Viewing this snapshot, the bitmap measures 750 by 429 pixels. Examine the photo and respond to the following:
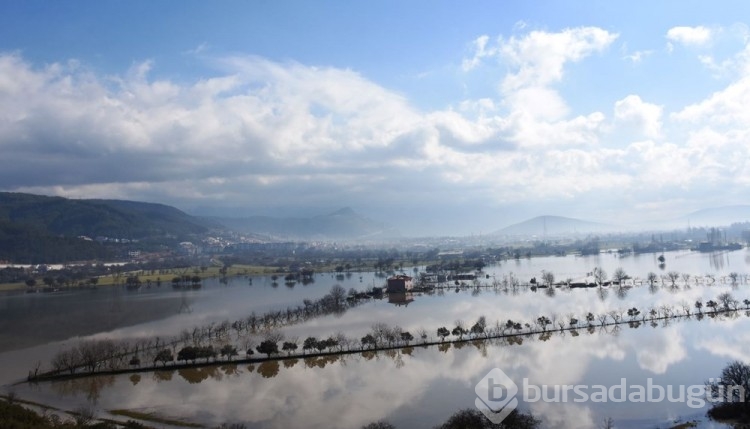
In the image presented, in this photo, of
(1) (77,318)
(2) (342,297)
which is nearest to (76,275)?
(1) (77,318)

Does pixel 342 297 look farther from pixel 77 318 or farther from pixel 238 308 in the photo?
pixel 77 318

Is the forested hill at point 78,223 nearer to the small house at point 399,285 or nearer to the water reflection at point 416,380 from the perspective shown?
the small house at point 399,285

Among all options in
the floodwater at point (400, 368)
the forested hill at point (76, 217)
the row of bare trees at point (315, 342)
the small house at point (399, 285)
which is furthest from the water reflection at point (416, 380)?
the forested hill at point (76, 217)

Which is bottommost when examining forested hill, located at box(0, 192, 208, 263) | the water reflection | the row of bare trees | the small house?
the water reflection

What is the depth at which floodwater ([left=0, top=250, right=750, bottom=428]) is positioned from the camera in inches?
424

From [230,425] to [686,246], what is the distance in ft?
235

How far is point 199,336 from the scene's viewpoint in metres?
18.9

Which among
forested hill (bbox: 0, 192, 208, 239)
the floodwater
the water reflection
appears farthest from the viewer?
forested hill (bbox: 0, 192, 208, 239)

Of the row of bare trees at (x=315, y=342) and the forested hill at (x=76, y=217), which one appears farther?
the forested hill at (x=76, y=217)

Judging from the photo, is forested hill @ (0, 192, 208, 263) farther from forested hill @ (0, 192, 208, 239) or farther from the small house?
the small house

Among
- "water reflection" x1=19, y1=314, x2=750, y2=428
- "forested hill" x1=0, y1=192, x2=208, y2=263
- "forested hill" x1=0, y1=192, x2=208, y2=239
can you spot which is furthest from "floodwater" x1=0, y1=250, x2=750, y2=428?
"forested hill" x1=0, y1=192, x2=208, y2=239

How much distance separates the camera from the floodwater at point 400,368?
10.8m

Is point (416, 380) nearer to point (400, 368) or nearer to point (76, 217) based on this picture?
point (400, 368)

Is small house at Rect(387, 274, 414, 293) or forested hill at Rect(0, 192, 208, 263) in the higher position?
forested hill at Rect(0, 192, 208, 263)
